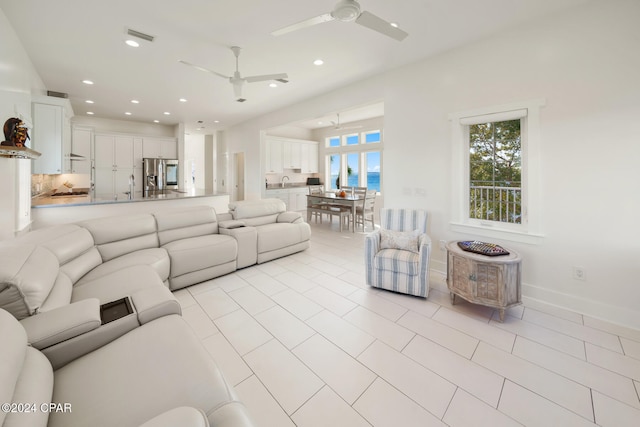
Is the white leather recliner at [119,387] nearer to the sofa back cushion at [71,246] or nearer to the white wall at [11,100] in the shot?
the sofa back cushion at [71,246]

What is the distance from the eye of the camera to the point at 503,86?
3096mm

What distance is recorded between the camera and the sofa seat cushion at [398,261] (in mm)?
2973

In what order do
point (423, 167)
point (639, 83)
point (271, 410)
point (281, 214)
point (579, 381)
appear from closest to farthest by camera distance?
1. point (271, 410)
2. point (579, 381)
3. point (639, 83)
4. point (423, 167)
5. point (281, 214)

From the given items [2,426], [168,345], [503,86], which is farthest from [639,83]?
[2,426]

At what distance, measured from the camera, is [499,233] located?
3.22 m

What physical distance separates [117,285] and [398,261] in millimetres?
2701

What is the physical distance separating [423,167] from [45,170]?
20.6 feet

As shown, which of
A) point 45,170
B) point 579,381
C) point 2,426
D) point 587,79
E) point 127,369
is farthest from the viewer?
point 45,170

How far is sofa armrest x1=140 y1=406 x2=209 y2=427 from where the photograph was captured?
0.81 m

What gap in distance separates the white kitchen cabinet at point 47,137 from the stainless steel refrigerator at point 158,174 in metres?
3.09

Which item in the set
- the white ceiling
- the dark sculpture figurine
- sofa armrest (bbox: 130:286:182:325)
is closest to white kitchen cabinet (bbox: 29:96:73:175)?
the white ceiling

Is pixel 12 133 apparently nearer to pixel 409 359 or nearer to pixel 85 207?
pixel 85 207

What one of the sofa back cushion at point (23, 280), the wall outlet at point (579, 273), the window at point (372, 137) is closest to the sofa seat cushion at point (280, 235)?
the sofa back cushion at point (23, 280)

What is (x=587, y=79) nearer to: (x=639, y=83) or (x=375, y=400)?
(x=639, y=83)
